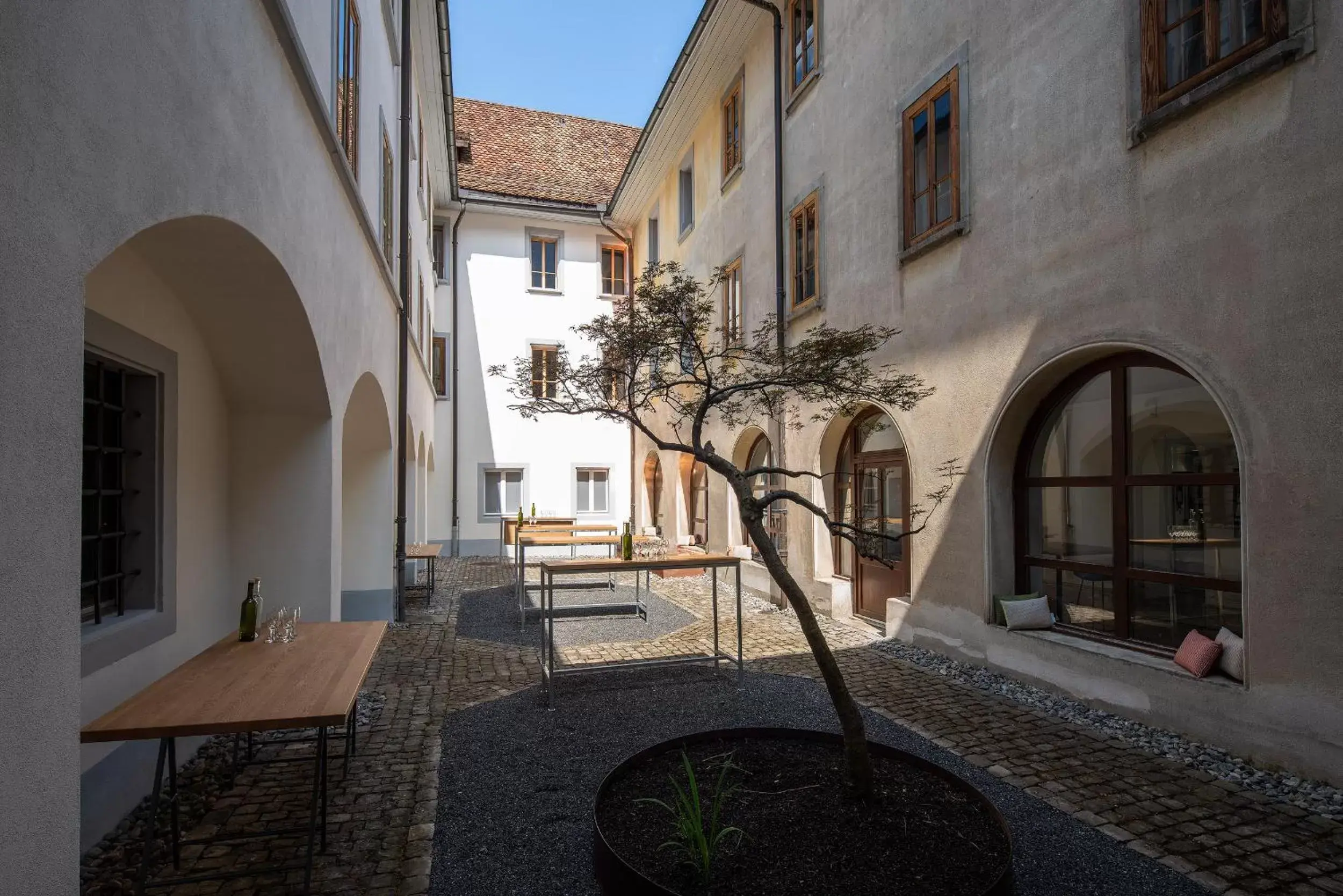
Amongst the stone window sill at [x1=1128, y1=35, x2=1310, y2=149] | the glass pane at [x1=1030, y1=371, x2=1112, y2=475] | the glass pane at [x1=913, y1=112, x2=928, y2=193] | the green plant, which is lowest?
the green plant

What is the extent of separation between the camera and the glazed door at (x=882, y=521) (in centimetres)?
873

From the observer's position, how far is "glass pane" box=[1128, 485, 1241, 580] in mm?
5223

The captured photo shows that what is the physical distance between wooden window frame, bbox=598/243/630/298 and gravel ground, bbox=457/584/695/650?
10.5 metres

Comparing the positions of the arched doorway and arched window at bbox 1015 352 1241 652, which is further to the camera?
the arched doorway

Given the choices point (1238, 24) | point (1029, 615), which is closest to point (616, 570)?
point (1029, 615)

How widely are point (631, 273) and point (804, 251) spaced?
410 inches

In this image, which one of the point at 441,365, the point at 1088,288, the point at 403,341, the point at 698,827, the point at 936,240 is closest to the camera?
the point at 698,827

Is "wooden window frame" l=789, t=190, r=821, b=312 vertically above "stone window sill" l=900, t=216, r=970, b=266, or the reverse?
"wooden window frame" l=789, t=190, r=821, b=312

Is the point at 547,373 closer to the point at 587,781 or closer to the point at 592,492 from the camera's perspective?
the point at 587,781

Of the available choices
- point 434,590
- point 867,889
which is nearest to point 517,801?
point 867,889

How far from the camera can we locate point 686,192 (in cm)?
1627

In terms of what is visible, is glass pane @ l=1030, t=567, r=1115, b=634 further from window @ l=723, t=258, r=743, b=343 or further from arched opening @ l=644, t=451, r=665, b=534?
arched opening @ l=644, t=451, r=665, b=534

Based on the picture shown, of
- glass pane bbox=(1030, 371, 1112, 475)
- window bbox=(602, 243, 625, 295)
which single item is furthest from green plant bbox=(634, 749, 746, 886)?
window bbox=(602, 243, 625, 295)

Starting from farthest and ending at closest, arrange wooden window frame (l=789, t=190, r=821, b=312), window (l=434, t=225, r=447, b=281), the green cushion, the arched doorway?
1. window (l=434, t=225, r=447, b=281)
2. wooden window frame (l=789, t=190, r=821, b=312)
3. the arched doorway
4. the green cushion
